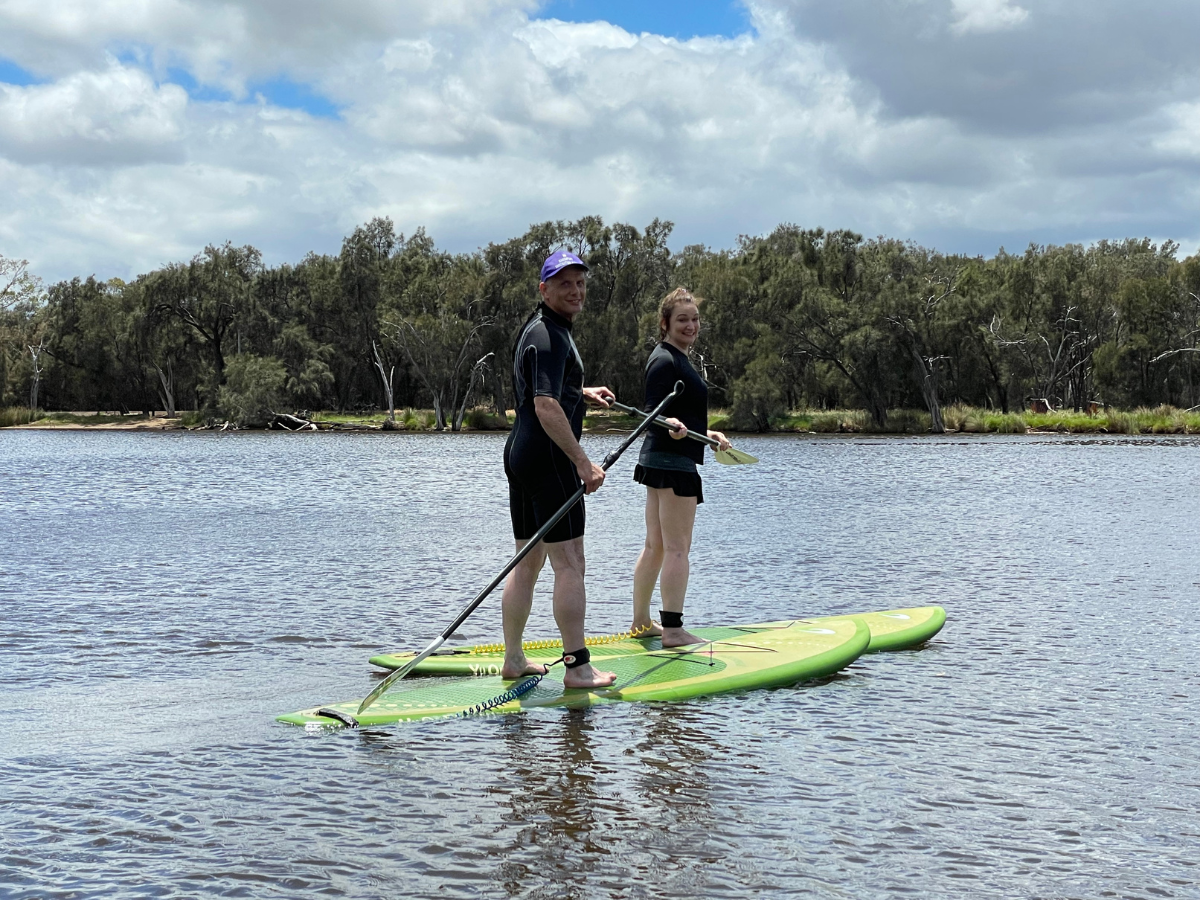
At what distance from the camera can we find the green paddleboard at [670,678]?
6.70 meters

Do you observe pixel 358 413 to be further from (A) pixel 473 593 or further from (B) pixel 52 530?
(A) pixel 473 593

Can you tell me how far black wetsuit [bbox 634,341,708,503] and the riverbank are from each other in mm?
49596

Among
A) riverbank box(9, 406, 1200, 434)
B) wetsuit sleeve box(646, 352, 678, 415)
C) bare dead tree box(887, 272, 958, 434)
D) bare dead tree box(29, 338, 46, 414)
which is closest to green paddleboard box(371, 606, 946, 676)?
wetsuit sleeve box(646, 352, 678, 415)

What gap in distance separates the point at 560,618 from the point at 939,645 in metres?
3.80

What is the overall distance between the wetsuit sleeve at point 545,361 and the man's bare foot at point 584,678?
1.69 m

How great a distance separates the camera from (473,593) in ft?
39.1

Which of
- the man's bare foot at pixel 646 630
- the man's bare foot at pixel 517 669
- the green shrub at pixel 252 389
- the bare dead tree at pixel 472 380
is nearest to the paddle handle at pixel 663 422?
the man's bare foot at pixel 646 630

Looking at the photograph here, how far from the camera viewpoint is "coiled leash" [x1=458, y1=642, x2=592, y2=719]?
674 centimetres

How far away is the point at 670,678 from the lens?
730 centimetres

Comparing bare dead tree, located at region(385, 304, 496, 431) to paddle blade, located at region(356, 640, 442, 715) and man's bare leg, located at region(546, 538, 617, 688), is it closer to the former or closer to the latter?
paddle blade, located at region(356, 640, 442, 715)

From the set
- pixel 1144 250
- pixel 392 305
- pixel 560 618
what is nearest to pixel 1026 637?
pixel 560 618

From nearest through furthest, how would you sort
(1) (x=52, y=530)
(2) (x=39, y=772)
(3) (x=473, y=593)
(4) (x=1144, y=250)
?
(2) (x=39, y=772)
(3) (x=473, y=593)
(1) (x=52, y=530)
(4) (x=1144, y=250)

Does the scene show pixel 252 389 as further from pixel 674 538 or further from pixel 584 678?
pixel 584 678

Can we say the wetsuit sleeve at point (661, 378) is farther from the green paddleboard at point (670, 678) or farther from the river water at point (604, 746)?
the river water at point (604, 746)
